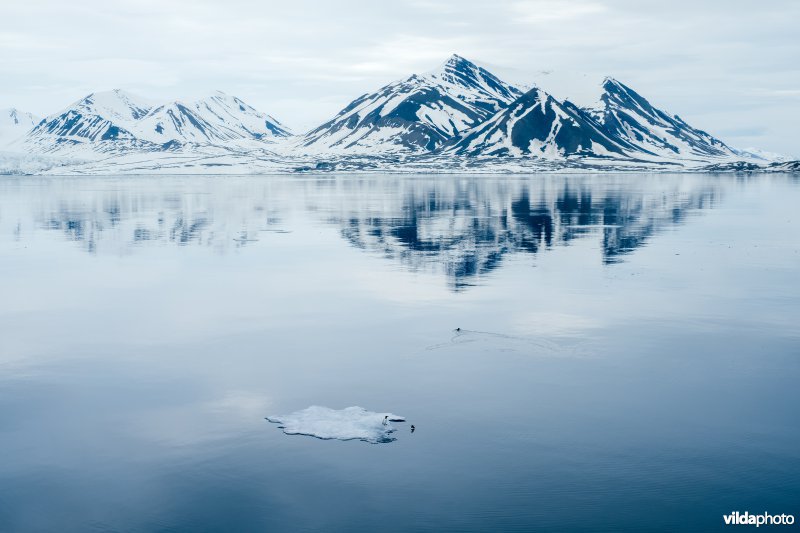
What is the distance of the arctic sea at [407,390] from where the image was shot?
14.7 metres

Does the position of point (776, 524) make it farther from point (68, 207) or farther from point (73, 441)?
point (68, 207)

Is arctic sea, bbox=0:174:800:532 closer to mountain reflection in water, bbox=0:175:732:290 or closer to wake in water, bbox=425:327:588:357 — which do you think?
wake in water, bbox=425:327:588:357

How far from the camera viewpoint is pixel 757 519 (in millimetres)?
13953

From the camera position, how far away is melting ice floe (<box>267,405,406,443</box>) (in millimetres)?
17656

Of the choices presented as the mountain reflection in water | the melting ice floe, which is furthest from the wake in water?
the mountain reflection in water

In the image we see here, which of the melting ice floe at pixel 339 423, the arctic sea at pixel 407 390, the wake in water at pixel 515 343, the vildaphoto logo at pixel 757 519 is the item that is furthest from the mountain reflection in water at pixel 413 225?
the vildaphoto logo at pixel 757 519

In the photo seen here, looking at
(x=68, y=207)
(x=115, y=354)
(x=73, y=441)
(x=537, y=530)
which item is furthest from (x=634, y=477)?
(x=68, y=207)

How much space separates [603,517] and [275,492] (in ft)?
20.2

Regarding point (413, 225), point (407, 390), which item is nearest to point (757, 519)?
point (407, 390)

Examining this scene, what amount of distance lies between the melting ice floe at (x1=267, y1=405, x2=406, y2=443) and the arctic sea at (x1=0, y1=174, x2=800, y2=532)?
296 millimetres

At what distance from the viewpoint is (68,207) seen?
342 feet

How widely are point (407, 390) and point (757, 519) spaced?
947 cm

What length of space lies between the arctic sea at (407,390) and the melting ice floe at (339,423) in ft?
0.97

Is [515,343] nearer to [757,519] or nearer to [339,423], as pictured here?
[339,423]
